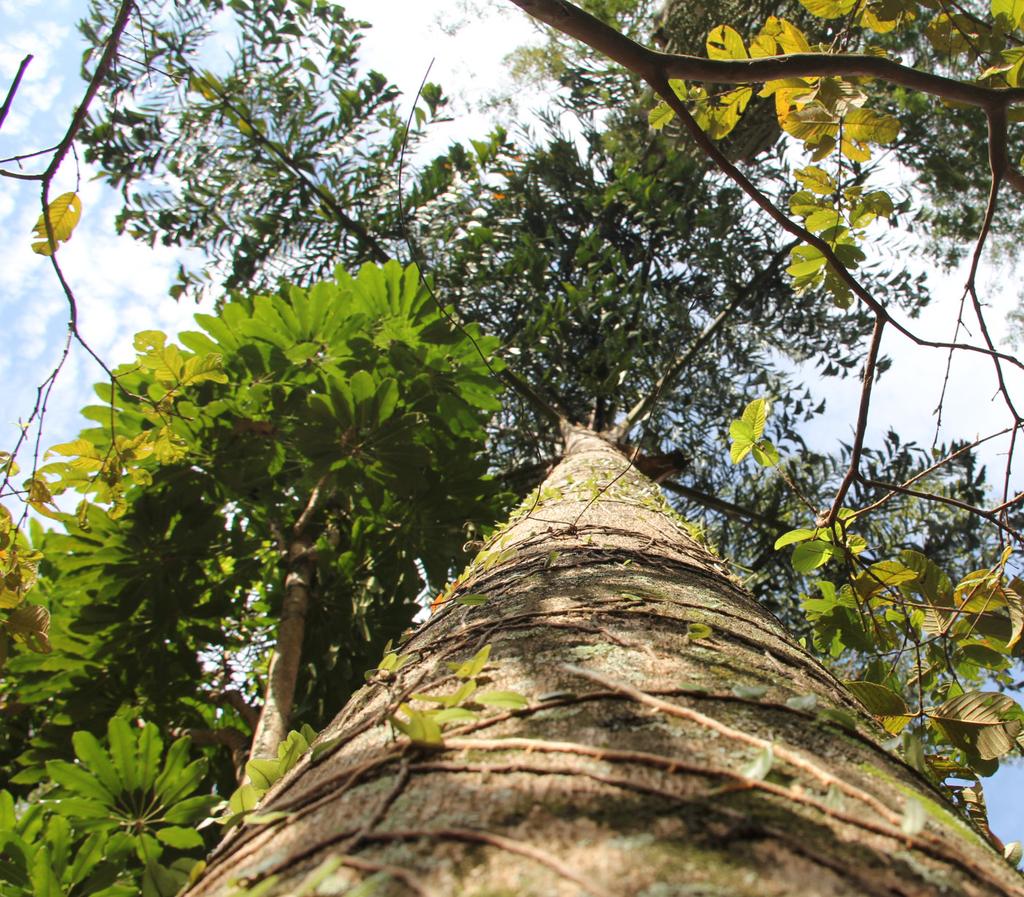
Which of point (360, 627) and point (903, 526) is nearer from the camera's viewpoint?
point (360, 627)

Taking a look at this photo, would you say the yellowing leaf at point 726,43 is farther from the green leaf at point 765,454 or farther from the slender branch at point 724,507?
the slender branch at point 724,507

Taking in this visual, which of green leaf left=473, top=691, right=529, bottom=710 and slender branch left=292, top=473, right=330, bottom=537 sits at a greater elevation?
slender branch left=292, top=473, right=330, bottom=537

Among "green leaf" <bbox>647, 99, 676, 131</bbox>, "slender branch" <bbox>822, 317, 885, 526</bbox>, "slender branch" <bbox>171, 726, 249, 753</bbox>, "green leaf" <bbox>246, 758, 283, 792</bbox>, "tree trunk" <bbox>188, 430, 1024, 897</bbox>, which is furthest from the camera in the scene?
"slender branch" <bbox>171, 726, 249, 753</bbox>

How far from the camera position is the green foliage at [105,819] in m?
2.32

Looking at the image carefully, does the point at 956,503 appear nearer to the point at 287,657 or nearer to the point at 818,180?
the point at 818,180

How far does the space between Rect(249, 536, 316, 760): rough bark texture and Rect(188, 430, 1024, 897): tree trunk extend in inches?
64.6

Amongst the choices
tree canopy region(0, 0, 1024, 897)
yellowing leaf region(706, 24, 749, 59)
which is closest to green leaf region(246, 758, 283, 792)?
tree canopy region(0, 0, 1024, 897)

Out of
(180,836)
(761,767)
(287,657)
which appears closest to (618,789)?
(761,767)

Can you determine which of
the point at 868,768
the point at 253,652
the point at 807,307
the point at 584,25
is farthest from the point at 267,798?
the point at 807,307

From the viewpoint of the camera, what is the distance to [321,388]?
11.6 ft

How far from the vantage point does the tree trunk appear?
1.93 feet

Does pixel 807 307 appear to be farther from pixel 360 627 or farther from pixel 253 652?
pixel 253 652

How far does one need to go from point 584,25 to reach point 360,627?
308 cm

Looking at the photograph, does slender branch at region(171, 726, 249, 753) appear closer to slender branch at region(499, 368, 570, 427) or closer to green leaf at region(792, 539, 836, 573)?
slender branch at region(499, 368, 570, 427)
